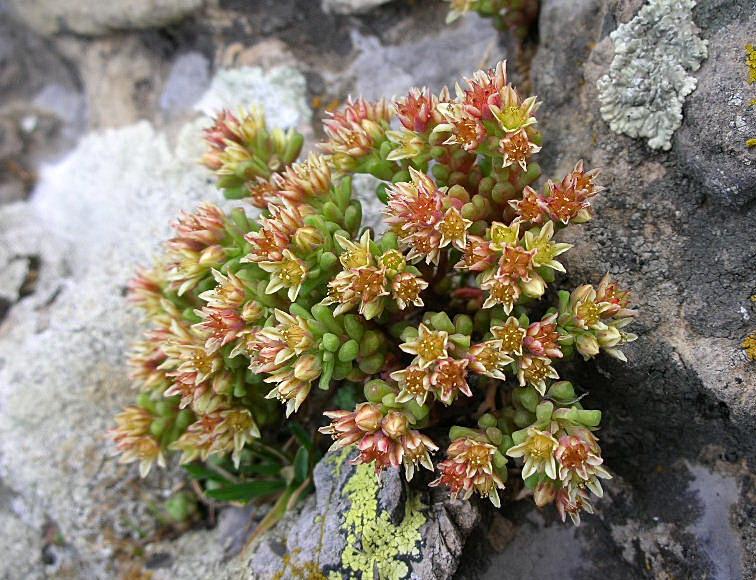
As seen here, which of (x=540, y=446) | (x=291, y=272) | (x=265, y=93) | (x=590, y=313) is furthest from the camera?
(x=265, y=93)

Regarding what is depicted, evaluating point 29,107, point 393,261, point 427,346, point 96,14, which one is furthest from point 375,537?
point 29,107

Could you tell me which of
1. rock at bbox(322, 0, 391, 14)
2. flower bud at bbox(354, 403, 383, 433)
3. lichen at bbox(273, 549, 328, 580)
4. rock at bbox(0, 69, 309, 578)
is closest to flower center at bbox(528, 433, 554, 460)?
flower bud at bbox(354, 403, 383, 433)

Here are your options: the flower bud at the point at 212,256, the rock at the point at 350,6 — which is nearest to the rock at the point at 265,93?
the rock at the point at 350,6

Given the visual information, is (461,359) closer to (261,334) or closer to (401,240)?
(401,240)

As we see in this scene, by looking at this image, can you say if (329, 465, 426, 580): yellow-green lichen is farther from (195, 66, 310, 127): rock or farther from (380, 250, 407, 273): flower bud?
(195, 66, 310, 127): rock

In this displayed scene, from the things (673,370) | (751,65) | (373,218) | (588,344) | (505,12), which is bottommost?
(673,370)

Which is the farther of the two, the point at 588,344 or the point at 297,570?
the point at 297,570

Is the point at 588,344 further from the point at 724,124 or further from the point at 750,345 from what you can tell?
the point at 724,124

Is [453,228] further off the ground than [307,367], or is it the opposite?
[453,228]
